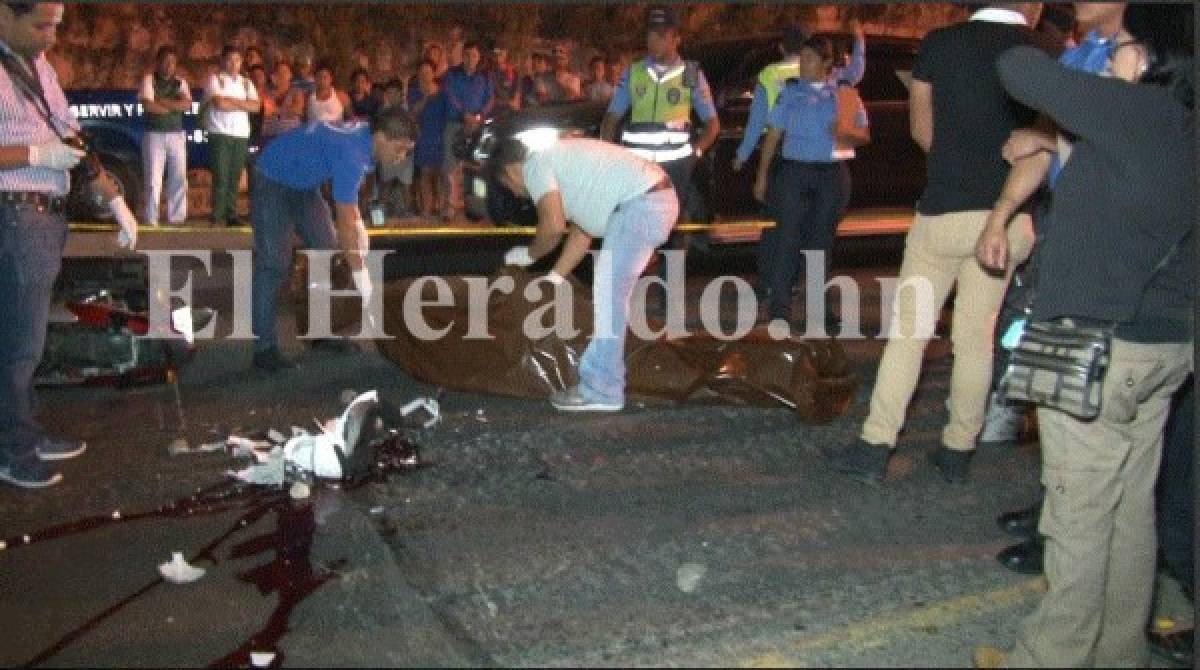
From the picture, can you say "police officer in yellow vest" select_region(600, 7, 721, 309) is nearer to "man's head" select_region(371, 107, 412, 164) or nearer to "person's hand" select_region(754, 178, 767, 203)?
"person's hand" select_region(754, 178, 767, 203)

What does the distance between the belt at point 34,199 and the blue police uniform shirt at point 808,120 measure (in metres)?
4.38

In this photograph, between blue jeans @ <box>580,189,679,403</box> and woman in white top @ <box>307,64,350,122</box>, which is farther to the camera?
woman in white top @ <box>307,64,350,122</box>

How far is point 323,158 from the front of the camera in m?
7.14

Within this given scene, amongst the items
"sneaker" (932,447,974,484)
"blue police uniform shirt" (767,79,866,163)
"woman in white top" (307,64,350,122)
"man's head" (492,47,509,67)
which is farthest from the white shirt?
"sneaker" (932,447,974,484)

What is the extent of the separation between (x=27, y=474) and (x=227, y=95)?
26.1 feet

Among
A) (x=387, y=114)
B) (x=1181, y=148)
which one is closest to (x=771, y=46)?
(x=387, y=114)

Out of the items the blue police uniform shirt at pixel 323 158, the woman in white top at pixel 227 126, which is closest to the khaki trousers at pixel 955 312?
the blue police uniform shirt at pixel 323 158

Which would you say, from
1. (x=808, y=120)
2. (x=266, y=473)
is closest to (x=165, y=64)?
(x=808, y=120)

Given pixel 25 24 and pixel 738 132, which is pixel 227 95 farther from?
pixel 25 24

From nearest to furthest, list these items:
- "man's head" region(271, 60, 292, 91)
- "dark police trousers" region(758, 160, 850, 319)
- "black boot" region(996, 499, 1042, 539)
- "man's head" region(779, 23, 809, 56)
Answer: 1. "black boot" region(996, 499, 1042, 539)
2. "dark police trousers" region(758, 160, 850, 319)
3. "man's head" region(779, 23, 809, 56)
4. "man's head" region(271, 60, 292, 91)

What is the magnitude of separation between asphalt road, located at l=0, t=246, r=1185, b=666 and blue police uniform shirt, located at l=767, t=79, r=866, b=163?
218cm

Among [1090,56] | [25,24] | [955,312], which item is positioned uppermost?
[1090,56]

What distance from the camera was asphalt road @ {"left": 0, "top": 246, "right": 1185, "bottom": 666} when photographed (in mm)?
4086

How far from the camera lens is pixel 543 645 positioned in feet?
13.3
